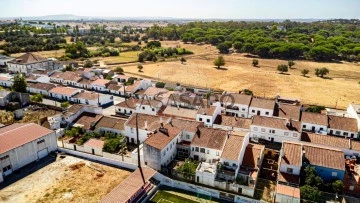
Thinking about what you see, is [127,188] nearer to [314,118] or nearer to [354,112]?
[314,118]

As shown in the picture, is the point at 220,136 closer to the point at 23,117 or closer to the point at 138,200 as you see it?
the point at 138,200

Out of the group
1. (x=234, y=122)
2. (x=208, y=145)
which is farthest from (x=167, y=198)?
A: (x=234, y=122)

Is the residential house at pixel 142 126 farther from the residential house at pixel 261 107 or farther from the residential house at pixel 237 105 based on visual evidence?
the residential house at pixel 261 107

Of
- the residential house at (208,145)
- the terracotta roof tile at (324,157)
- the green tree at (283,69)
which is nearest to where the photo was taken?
the terracotta roof tile at (324,157)

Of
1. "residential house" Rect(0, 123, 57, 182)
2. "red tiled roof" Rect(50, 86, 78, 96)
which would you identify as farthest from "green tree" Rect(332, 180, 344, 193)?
"red tiled roof" Rect(50, 86, 78, 96)

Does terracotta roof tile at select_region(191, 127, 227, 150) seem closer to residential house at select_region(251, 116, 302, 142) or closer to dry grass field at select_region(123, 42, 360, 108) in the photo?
residential house at select_region(251, 116, 302, 142)

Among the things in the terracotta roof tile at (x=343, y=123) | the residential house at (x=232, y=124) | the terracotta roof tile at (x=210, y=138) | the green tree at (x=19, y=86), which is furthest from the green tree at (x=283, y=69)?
the green tree at (x=19, y=86)
